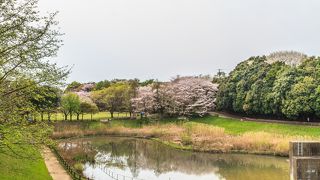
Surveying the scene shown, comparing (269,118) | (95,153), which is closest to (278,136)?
(269,118)

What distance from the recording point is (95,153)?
1727 inches

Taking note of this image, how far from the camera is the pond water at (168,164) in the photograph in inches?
1313

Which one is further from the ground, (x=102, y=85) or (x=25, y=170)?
(x=102, y=85)

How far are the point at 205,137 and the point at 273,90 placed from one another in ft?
48.8

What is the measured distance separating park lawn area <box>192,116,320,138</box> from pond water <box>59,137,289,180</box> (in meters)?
8.43

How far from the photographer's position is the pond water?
3334 centimetres

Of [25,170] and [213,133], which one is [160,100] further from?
[25,170]

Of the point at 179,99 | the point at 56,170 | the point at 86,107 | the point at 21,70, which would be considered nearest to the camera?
the point at 21,70

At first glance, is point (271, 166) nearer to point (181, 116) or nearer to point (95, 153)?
point (95, 153)

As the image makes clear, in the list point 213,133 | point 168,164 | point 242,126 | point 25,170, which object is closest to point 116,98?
point 242,126

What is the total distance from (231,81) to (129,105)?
59.3 ft

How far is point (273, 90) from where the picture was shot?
5647 cm

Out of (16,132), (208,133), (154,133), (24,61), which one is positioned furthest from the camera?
(154,133)

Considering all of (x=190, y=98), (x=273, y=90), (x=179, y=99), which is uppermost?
(x=273, y=90)
